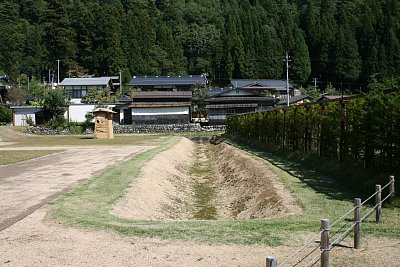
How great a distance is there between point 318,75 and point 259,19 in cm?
2474

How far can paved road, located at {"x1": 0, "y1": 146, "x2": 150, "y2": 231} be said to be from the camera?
9219 millimetres

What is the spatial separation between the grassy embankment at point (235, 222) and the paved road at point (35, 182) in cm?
67

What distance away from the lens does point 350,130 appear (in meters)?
12.4

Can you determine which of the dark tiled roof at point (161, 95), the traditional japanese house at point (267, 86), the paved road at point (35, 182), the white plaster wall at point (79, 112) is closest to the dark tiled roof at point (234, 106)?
the dark tiled roof at point (161, 95)

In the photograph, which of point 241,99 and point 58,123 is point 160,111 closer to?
point 241,99

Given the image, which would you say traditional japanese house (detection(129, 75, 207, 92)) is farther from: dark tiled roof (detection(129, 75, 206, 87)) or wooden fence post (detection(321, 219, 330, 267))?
wooden fence post (detection(321, 219, 330, 267))

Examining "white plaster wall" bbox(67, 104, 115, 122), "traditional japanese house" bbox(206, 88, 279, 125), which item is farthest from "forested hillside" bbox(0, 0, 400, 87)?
"traditional japanese house" bbox(206, 88, 279, 125)

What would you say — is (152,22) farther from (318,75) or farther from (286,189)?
(286,189)

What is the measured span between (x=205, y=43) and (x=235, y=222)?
293ft

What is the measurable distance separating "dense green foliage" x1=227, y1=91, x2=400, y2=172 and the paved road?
807cm

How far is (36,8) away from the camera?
96750mm

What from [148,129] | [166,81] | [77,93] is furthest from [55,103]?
[166,81]

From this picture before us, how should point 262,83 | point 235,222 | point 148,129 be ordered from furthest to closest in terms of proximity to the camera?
point 262,83 < point 148,129 < point 235,222

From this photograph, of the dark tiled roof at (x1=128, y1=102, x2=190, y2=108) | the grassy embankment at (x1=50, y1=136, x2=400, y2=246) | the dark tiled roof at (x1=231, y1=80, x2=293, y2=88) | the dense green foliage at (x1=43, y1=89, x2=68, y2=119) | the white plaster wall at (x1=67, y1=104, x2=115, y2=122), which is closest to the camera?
the grassy embankment at (x1=50, y1=136, x2=400, y2=246)
